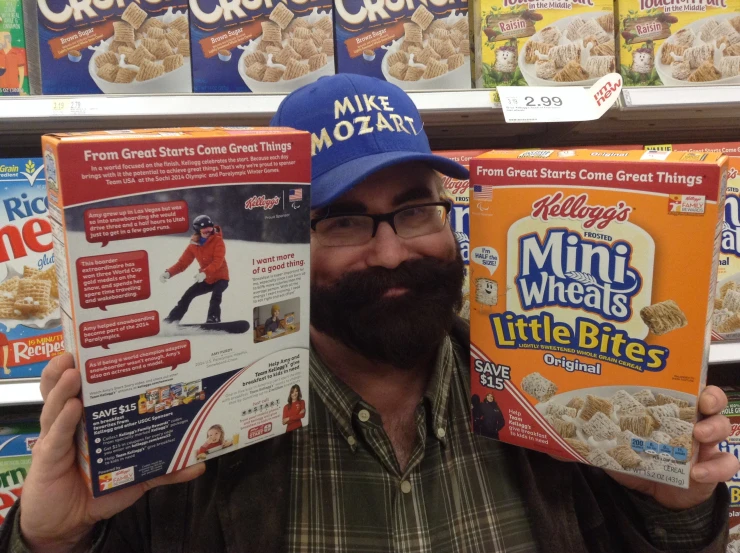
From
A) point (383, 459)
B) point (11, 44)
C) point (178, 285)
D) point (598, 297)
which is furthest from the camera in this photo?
point (11, 44)

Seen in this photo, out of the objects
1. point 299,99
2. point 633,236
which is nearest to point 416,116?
point 299,99

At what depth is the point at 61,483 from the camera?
0.80m

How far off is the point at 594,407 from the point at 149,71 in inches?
45.8

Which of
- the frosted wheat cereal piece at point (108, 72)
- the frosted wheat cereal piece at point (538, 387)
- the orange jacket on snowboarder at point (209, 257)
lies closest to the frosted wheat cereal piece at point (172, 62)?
the frosted wheat cereal piece at point (108, 72)

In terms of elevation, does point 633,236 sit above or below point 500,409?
above

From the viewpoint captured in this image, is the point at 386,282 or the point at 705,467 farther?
the point at 386,282

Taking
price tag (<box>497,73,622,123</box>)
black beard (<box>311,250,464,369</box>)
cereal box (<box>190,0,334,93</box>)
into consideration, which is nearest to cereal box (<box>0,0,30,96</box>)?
cereal box (<box>190,0,334,93</box>)

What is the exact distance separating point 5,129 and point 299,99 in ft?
2.78

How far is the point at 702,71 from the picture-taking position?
1.37 m

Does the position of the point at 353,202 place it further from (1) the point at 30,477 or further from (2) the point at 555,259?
(1) the point at 30,477

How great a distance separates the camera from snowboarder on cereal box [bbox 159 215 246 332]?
698 mm

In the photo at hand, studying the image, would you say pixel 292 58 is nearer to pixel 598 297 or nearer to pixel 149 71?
pixel 149 71

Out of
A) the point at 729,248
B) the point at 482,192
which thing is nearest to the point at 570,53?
the point at 729,248

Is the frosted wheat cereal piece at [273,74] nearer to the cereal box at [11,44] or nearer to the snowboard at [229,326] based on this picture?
the cereal box at [11,44]
